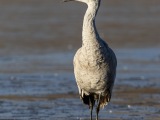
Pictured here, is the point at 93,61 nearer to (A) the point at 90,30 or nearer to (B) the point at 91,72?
(B) the point at 91,72

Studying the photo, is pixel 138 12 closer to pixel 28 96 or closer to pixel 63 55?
pixel 63 55

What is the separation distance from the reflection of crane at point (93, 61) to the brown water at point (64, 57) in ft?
4.32

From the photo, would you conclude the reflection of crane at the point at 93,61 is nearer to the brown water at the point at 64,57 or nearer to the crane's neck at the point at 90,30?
the crane's neck at the point at 90,30

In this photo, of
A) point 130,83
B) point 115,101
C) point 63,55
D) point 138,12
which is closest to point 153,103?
point 115,101

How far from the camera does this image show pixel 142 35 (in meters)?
21.5

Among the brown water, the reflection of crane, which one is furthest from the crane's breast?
the brown water

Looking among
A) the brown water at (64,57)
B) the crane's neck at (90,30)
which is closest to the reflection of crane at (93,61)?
the crane's neck at (90,30)

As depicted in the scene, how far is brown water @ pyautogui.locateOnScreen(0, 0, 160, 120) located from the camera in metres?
12.3

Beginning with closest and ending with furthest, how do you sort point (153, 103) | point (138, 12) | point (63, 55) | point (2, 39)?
point (153, 103), point (63, 55), point (2, 39), point (138, 12)

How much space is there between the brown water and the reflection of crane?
132cm

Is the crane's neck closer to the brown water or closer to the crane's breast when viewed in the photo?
the crane's breast

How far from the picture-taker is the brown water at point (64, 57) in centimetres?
1233

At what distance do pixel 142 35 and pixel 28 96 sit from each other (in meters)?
8.61

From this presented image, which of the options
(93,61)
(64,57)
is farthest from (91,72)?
(64,57)
